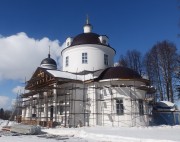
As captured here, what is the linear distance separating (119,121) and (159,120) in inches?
363

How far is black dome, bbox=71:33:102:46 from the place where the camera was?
85.3 feet

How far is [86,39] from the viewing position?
2617 centimetres

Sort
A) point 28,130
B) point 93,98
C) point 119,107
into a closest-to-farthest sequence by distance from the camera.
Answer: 1. point 28,130
2. point 119,107
3. point 93,98

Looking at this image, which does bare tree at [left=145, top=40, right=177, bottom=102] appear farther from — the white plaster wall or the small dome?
the small dome

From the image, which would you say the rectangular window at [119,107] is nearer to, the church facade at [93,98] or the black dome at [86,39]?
the church facade at [93,98]

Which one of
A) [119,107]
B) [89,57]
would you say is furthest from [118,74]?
[89,57]

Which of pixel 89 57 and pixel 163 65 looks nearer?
pixel 89 57

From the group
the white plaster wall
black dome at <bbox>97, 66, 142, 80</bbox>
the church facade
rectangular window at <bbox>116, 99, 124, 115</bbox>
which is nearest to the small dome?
the white plaster wall

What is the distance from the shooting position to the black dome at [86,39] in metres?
26.0

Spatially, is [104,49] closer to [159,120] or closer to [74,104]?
[74,104]

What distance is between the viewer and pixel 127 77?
Answer: 21344 mm

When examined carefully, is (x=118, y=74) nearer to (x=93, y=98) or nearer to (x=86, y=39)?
(x=93, y=98)

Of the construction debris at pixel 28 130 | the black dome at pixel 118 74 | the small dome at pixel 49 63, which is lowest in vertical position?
the construction debris at pixel 28 130

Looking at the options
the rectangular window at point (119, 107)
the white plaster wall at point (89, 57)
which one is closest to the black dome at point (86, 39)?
the white plaster wall at point (89, 57)
